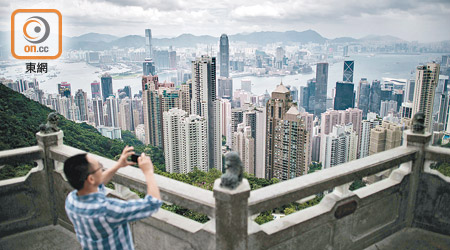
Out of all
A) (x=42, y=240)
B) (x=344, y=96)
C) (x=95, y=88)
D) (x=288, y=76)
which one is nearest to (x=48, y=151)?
(x=42, y=240)

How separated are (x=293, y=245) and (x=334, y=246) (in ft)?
1.48

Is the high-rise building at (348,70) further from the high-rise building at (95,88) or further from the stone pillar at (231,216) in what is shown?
the stone pillar at (231,216)

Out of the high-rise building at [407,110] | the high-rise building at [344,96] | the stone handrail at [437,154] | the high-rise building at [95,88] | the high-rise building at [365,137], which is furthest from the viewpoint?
the high-rise building at [344,96]

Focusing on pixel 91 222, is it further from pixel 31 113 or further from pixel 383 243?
pixel 31 113

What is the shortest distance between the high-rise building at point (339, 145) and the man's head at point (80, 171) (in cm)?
3544

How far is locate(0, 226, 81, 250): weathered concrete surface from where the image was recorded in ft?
9.37

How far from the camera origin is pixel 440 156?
8.98ft

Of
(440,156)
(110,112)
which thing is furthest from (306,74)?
(440,156)

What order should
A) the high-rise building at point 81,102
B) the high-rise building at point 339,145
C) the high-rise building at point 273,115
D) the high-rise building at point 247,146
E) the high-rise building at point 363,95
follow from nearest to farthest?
the high-rise building at point 273,115 < the high-rise building at point 339,145 < the high-rise building at point 247,146 < the high-rise building at point 81,102 < the high-rise building at point 363,95

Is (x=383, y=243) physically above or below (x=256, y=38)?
below

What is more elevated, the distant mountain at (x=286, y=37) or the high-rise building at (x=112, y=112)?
the distant mountain at (x=286, y=37)

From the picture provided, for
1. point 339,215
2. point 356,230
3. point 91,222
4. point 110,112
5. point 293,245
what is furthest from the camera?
point 110,112

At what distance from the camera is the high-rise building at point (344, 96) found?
65.8 m

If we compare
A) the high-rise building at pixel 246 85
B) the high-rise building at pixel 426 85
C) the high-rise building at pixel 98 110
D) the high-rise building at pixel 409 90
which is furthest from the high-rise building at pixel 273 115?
the high-rise building at pixel 246 85
